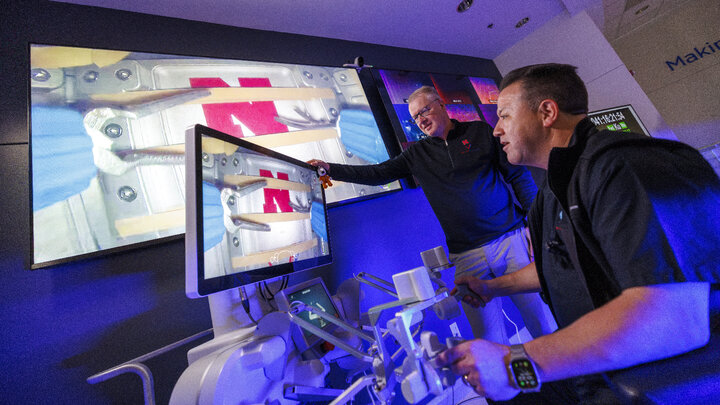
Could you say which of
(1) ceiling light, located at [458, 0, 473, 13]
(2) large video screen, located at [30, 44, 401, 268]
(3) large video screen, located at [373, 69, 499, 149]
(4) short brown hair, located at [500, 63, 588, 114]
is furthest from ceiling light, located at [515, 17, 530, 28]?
(4) short brown hair, located at [500, 63, 588, 114]

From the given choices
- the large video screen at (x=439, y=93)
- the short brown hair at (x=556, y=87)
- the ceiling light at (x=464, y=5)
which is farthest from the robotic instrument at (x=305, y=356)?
the ceiling light at (x=464, y=5)

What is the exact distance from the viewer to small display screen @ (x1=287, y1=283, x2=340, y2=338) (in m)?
1.21

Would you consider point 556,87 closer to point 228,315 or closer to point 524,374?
point 524,374

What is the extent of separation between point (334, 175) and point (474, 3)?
2.73 meters

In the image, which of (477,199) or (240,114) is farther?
(240,114)

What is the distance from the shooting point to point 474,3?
3184 mm

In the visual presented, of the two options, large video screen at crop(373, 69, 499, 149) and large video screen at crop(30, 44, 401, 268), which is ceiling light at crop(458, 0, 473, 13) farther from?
large video screen at crop(30, 44, 401, 268)

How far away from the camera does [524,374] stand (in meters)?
0.61

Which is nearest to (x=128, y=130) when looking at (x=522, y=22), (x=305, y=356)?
(x=305, y=356)

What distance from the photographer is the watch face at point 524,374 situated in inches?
23.4

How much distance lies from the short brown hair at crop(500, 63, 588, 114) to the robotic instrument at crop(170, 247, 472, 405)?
2.41ft

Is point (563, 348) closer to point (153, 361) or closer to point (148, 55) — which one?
point (153, 361)

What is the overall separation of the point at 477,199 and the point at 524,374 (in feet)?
4.03

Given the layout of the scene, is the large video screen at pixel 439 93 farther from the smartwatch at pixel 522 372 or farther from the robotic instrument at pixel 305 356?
the smartwatch at pixel 522 372
